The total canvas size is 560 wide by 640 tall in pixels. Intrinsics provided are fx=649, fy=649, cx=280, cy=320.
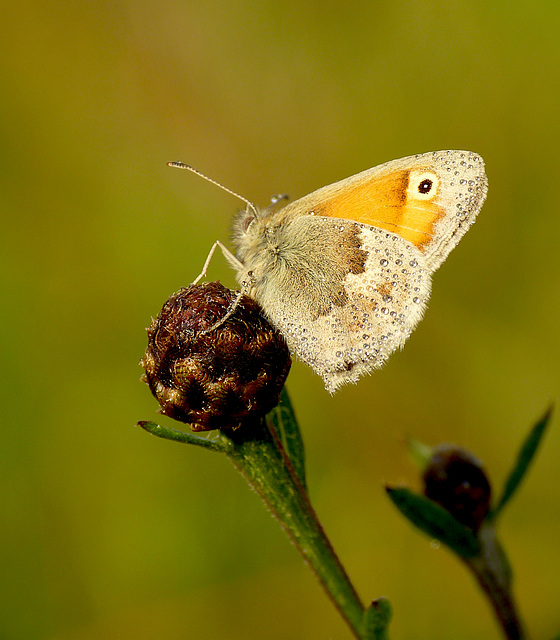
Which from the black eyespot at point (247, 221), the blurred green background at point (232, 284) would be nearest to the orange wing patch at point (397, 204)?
the black eyespot at point (247, 221)

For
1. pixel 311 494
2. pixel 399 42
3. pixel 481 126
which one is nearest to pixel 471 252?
pixel 481 126

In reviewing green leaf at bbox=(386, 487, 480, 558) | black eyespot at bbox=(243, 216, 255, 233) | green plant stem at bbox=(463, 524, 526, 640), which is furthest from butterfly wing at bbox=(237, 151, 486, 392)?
green plant stem at bbox=(463, 524, 526, 640)

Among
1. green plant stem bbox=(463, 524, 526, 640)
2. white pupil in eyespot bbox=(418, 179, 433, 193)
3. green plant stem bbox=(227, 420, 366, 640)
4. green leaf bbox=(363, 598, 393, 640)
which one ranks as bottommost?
green plant stem bbox=(463, 524, 526, 640)

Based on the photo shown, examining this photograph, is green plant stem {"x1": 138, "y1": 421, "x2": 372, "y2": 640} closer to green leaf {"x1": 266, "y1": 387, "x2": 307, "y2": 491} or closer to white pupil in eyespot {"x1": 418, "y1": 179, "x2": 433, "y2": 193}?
green leaf {"x1": 266, "y1": 387, "x2": 307, "y2": 491}

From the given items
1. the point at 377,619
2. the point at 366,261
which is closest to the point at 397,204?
the point at 366,261

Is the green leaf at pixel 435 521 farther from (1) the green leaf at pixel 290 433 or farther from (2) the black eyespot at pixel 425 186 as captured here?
(2) the black eyespot at pixel 425 186

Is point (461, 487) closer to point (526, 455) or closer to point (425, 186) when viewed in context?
point (526, 455)
